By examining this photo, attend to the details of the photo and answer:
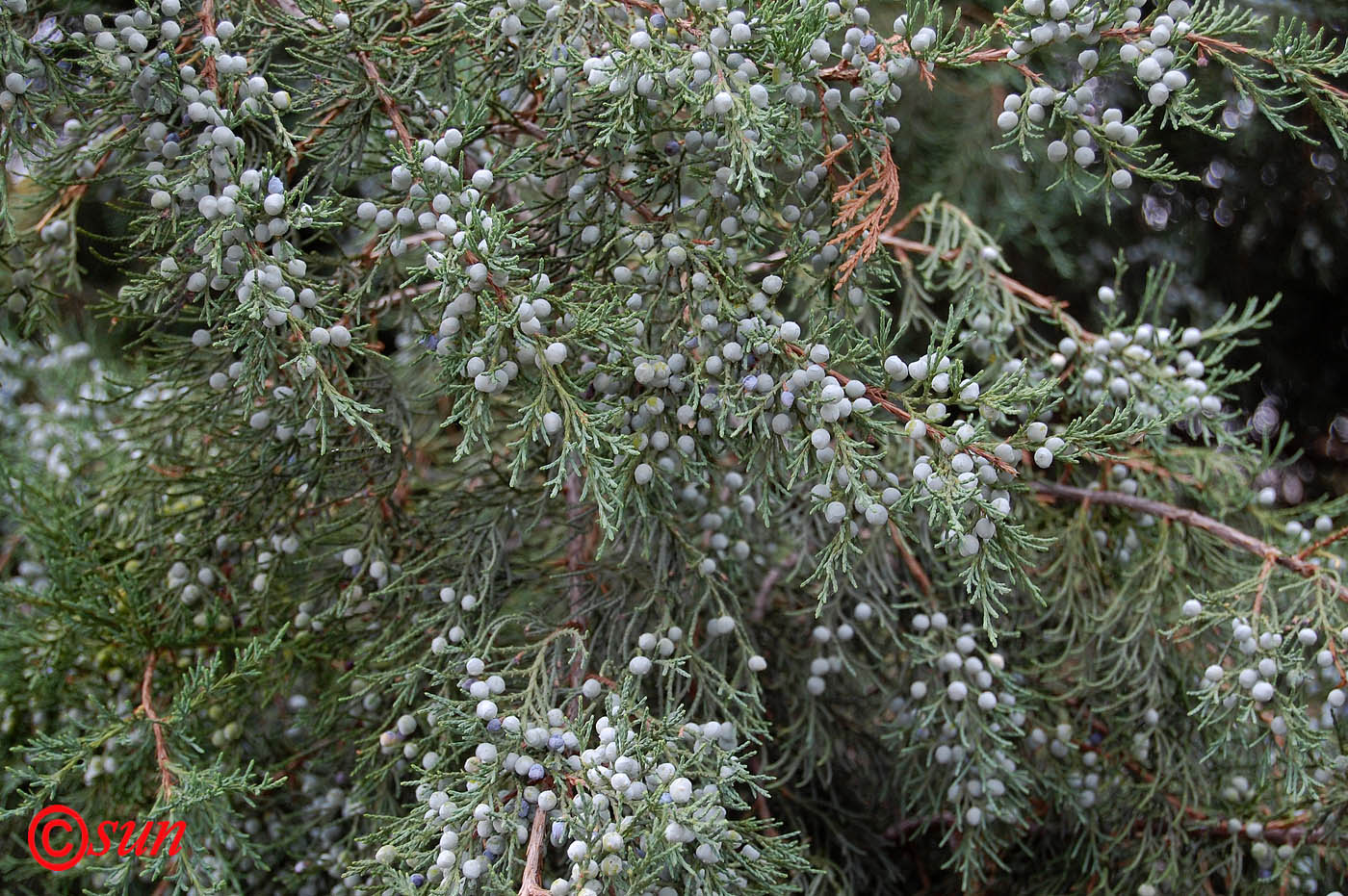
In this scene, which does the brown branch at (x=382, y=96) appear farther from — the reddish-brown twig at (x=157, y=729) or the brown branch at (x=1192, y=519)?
the brown branch at (x=1192, y=519)

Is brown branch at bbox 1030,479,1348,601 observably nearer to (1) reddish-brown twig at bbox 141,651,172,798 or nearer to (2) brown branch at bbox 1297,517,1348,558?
(2) brown branch at bbox 1297,517,1348,558

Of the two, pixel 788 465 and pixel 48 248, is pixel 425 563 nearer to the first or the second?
pixel 788 465

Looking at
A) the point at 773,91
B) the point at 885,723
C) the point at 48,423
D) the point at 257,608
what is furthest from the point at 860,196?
the point at 48,423

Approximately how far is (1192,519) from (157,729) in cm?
128

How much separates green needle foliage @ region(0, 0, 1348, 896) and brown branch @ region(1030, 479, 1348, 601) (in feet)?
0.03

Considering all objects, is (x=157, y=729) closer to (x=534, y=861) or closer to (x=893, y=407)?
(x=534, y=861)

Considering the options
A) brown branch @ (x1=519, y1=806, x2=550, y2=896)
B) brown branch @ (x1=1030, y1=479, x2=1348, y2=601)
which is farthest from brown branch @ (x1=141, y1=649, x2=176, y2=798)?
brown branch @ (x1=1030, y1=479, x2=1348, y2=601)

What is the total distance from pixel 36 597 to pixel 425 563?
0.51 meters

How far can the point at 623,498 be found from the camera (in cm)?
102

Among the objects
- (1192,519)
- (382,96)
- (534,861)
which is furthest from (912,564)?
(382,96)

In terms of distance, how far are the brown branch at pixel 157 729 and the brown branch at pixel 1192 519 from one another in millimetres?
1113

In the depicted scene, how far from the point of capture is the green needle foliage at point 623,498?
0.94m

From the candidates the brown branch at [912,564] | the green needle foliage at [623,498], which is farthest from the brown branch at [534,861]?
the brown branch at [912,564]

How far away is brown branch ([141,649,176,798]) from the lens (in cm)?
104
